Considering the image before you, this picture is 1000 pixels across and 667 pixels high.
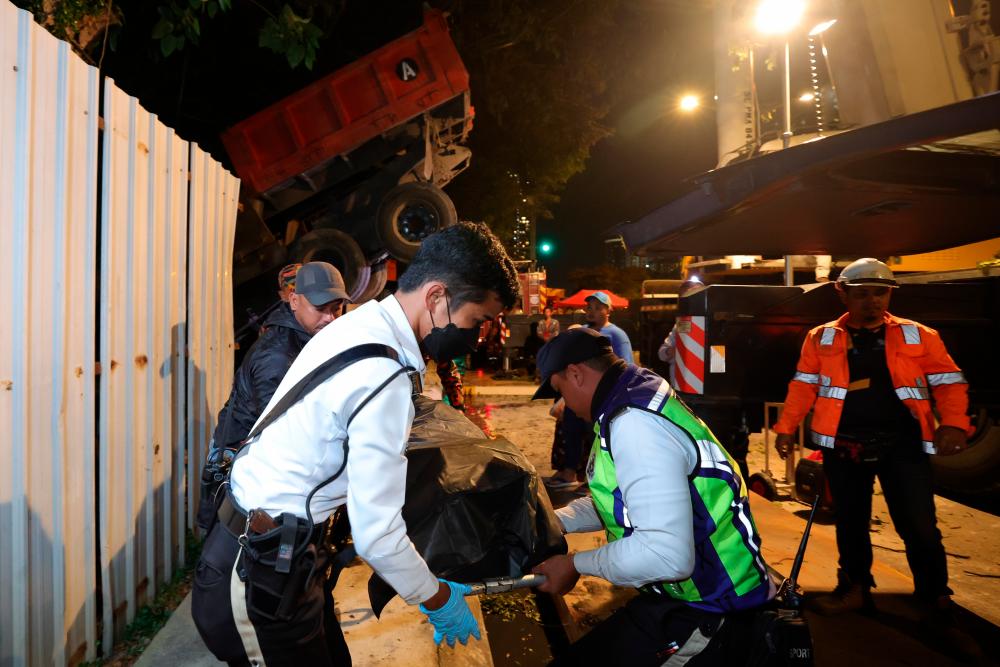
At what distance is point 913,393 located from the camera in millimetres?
3170

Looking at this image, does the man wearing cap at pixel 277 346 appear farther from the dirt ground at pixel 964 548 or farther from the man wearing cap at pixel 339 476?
the dirt ground at pixel 964 548

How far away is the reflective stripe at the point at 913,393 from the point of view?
3.17 meters

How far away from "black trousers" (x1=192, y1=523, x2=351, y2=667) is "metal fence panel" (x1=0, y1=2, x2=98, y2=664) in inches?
36.9

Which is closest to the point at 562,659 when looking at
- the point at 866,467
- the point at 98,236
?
the point at 866,467

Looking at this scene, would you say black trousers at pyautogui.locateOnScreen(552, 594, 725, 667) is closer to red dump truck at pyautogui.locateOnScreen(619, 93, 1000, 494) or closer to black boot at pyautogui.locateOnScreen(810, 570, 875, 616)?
red dump truck at pyautogui.locateOnScreen(619, 93, 1000, 494)

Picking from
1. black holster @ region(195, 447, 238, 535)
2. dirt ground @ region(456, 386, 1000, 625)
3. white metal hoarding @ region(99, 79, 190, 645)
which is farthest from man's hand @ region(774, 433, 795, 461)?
white metal hoarding @ region(99, 79, 190, 645)

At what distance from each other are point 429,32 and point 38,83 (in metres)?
6.58

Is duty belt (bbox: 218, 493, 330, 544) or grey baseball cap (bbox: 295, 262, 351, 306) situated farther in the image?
grey baseball cap (bbox: 295, 262, 351, 306)

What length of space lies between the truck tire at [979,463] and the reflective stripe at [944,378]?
2.01 m

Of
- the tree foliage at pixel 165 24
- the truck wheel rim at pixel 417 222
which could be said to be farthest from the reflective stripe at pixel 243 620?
the truck wheel rim at pixel 417 222

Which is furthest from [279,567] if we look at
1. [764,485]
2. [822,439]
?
[764,485]

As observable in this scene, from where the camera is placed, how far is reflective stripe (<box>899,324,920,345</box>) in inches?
127

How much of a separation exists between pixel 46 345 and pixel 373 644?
1881 mm

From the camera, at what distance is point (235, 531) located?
5.11ft
